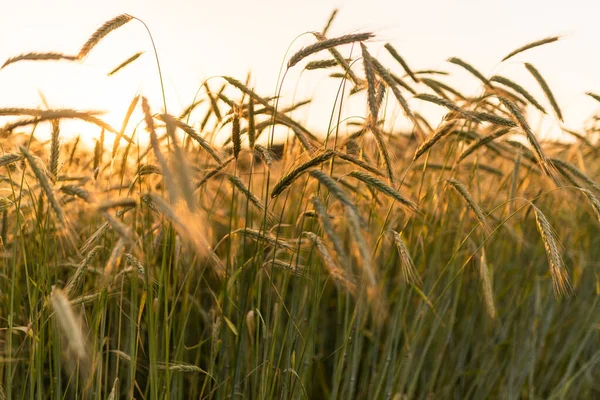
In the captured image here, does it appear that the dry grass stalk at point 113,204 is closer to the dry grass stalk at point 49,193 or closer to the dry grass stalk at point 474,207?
the dry grass stalk at point 49,193

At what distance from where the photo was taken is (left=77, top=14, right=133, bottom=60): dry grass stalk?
220 centimetres

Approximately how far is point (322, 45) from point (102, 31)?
2.49 feet

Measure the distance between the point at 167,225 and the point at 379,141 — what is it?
32.1 inches

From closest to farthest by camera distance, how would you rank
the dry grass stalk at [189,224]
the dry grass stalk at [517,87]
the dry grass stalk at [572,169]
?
the dry grass stalk at [189,224] → the dry grass stalk at [572,169] → the dry grass stalk at [517,87]

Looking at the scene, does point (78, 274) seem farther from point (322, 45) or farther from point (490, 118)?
point (490, 118)

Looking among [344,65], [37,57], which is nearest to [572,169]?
[344,65]

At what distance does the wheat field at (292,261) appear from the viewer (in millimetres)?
2088

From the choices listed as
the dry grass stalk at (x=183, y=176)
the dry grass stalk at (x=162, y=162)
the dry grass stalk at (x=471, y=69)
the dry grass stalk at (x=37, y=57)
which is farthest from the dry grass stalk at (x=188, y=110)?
the dry grass stalk at (x=471, y=69)

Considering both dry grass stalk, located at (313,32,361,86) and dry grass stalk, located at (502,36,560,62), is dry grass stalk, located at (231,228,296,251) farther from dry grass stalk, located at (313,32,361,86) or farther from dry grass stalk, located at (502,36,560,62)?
dry grass stalk, located at (502,36,560,62)

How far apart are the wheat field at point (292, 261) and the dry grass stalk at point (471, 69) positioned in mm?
10

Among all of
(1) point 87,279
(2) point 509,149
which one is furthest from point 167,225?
(2) point 509,149

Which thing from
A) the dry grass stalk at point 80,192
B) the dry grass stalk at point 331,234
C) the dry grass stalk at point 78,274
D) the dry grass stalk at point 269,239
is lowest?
the dry grass stalk at point 78,274

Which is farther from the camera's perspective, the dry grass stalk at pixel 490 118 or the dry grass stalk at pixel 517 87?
the dry grass stalk at pixel 517 87

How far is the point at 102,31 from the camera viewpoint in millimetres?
2219
